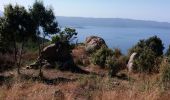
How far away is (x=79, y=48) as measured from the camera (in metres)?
27.8

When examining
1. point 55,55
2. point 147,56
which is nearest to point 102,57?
point 55,55

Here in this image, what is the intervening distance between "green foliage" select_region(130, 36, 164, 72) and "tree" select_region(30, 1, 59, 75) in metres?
4.65

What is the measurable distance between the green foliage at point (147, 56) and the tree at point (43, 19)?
465 cm

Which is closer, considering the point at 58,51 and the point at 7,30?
the point at 7,30

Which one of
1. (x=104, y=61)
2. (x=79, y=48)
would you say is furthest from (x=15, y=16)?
(x=79, y=48)

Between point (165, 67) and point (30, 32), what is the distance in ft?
28.1

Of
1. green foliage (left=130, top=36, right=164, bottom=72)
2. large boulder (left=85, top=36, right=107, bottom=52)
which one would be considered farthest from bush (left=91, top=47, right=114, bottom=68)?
large boulder (left=85, top=36, right=107, bottom=52)

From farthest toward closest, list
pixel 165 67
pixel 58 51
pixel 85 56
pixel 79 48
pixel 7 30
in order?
1. pixel 79 48
2. pixel 85 56
3. pixel 58 51
4. pixel 7 30
5. pixel 165 67

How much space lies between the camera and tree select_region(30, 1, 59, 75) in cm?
1934

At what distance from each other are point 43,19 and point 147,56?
5642 mm

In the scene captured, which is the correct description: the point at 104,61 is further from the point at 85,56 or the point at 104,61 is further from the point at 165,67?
the point at 165,67

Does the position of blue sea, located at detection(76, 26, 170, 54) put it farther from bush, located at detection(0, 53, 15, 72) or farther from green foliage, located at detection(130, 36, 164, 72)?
bush, located at detection(0, 53, 15, 72)

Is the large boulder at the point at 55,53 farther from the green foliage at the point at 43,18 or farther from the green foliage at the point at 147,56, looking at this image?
the green foliage at the point at 147,56

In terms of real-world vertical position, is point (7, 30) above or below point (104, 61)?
above
